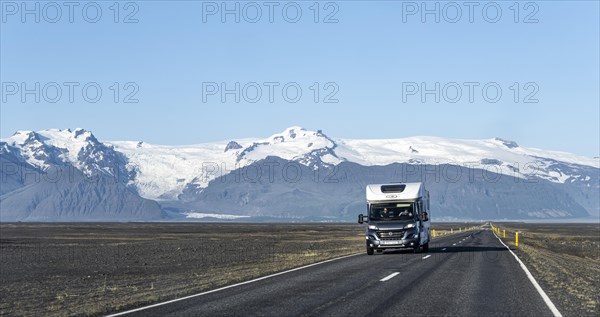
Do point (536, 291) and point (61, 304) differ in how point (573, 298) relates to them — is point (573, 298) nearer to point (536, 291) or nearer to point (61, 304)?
point (536, 291)

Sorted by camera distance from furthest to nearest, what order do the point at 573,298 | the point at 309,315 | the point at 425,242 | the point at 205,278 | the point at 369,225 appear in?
the point at 425,242
the point at 369,225
the point at 205,278
the point at 573,298
the point at 309,315

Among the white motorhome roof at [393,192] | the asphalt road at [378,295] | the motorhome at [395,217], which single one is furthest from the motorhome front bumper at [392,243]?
the asphalt road at [378,295]

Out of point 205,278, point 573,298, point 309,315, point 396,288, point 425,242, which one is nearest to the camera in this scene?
point 309,315

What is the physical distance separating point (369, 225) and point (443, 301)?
2083cm

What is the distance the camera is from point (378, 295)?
19.7m

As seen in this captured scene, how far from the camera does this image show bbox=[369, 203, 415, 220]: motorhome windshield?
39375 millimetres

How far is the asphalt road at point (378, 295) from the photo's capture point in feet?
55.6

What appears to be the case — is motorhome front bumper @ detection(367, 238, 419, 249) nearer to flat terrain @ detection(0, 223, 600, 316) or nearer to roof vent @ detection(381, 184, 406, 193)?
roof vent @ detection(381, 184, 406, 193)

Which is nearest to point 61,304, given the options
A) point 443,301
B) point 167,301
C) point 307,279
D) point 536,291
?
point 167,301

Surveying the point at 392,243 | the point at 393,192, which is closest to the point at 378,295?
the point at 392,243

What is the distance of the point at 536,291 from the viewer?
20.9m

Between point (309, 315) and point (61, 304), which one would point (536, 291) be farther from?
point (61, 304)

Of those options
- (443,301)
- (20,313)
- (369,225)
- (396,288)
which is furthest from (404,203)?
(20,313)

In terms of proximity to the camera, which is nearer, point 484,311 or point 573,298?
point 484,311
